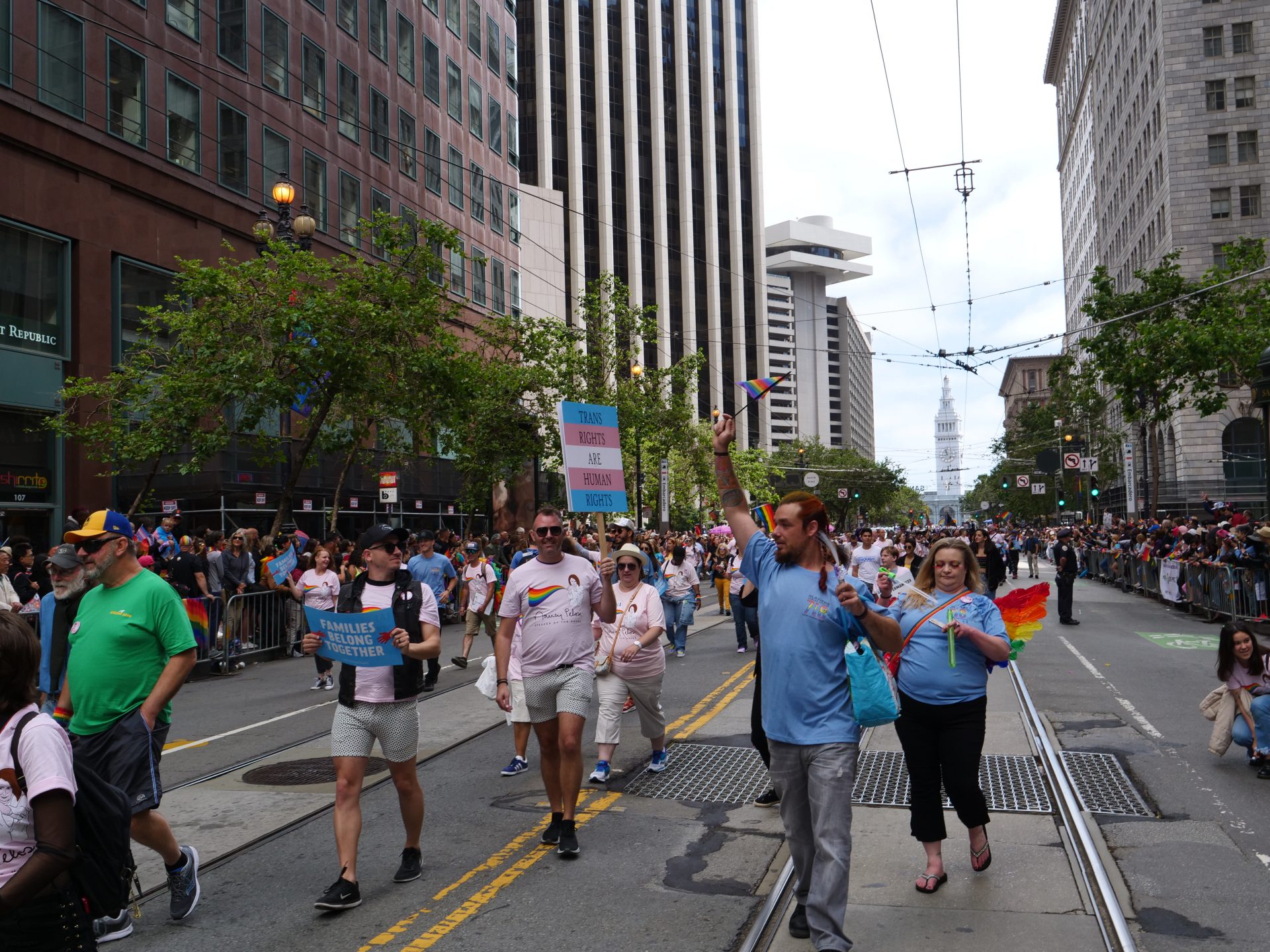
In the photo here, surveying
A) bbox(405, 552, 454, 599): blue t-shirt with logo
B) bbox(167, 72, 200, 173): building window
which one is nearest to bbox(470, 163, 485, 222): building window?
bbox(167, 72, 200, 173): building window

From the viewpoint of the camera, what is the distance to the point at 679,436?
37875mm

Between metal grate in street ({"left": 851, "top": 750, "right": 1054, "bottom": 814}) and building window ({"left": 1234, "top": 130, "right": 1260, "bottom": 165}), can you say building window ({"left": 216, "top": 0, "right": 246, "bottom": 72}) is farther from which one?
building window ({"left": 1234, "top": 130, "right": 1260, "bottom": 165})

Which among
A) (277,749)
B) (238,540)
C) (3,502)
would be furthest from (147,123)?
(277,749)

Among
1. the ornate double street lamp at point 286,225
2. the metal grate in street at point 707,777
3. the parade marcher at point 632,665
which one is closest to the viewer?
the metal grate in street at point 707,777

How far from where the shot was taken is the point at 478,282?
140 ft

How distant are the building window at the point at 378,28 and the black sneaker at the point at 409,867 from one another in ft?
109

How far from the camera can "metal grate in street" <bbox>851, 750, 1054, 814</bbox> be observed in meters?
7.39

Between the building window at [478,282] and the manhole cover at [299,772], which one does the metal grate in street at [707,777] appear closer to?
the manhole cover at [299,772]

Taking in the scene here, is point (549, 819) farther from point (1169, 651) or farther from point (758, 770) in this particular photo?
point (1169, 651)

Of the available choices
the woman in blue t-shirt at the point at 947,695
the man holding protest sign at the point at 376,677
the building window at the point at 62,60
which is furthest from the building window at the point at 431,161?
the woman in blue t-shirt at the point at 947,695

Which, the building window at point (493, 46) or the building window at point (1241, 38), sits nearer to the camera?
the building window at point (493, 46)

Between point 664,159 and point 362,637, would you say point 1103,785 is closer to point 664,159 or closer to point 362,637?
point 362,637

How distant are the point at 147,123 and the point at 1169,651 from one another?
22.3 metres

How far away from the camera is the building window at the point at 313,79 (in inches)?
1223
